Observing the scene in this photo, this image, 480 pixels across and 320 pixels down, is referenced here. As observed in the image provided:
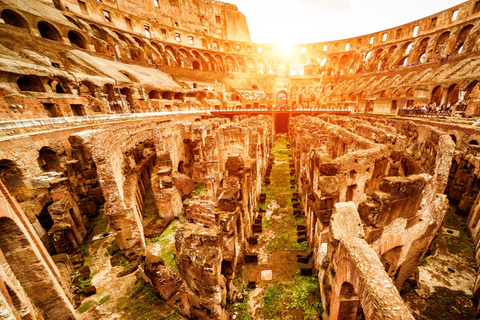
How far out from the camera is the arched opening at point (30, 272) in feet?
14.5

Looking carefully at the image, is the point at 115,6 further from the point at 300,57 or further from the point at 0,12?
the point at 300,57

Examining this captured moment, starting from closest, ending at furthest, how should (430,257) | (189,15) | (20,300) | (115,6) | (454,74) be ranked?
(20,300) → (430,257) → (454,74) → (115,6) → (189,15)

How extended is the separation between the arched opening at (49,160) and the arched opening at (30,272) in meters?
6.65

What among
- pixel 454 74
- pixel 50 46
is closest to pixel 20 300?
pixel 50 46

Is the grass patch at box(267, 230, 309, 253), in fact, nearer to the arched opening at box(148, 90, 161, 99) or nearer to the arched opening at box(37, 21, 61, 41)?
the arched opening at box(148, 90, 161, 99)

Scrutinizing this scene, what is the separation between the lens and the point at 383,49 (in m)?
42.7

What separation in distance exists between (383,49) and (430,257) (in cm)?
5270

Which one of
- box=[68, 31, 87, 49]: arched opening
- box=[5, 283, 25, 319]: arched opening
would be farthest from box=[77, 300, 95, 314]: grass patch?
box=[68, 31, 87, 49]: arched opening

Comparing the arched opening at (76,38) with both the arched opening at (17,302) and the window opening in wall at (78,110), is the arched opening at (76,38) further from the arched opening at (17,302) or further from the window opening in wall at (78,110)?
the arched opening at (17,302)

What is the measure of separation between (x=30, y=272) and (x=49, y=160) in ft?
25.1

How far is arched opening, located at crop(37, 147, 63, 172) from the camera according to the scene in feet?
32.0

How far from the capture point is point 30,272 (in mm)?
4785

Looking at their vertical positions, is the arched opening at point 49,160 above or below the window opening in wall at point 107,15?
below

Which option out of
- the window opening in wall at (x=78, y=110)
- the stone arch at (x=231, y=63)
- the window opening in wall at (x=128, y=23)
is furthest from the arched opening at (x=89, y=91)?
the stone arch at (x=231, y=63)
